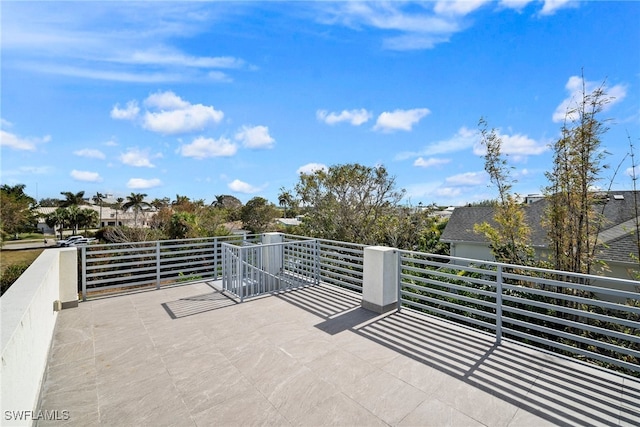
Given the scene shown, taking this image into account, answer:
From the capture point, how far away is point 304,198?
12.3 meters

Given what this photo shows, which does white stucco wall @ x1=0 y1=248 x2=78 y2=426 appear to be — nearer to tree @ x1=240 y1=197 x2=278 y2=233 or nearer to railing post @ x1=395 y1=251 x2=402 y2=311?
railing post @ x1=395 y1=251 x2=402 y2=311

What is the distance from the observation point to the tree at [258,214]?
25.7 meters

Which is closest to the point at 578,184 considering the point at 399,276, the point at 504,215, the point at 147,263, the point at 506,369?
the point at 504,215

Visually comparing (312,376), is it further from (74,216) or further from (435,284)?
(74,216)

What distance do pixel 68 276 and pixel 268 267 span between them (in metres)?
3.24

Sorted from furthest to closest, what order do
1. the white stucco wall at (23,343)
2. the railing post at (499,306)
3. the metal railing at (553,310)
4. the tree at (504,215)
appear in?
the tree at (504,215), the railing post at (499,306), the metal railing at (553,310), the white stucco wall at (23,343)

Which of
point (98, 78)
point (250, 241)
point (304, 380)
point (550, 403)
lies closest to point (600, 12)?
point (550, 403)

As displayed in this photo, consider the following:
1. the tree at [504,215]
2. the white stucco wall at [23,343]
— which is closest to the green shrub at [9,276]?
the white stucco wall at [23,343]

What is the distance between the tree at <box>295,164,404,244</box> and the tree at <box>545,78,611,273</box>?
22.0 ft

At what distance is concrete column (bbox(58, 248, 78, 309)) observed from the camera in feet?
15.7

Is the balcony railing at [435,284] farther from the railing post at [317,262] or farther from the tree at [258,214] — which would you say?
the tree at [258,214]

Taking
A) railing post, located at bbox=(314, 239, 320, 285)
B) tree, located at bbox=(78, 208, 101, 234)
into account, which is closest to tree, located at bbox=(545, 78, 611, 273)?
railing post, located at bbox=(314, 239, 320, 285)

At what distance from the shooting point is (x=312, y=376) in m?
2.91

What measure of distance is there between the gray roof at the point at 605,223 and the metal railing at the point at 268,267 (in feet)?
14.2
